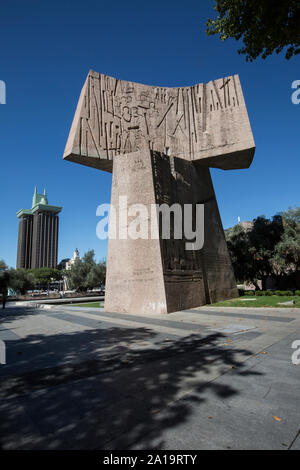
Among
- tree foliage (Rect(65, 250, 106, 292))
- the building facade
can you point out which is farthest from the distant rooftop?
tree foliage (Rect(65, 250, 106, 292))

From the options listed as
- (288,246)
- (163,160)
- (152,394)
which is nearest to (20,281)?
(163,160)

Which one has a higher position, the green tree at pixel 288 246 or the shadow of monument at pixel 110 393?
the green tree at pixel 288 246

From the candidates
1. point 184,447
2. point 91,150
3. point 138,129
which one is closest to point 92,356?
point 184,447

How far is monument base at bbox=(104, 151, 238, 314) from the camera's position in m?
12.6

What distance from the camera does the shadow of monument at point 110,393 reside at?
2.42 m

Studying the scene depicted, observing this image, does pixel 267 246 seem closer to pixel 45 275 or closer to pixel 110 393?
pixel 110 393

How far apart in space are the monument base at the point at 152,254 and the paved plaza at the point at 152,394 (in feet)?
20.7

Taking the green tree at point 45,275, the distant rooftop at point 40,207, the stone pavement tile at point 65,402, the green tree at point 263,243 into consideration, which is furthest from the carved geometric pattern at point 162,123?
the distant rooftop at point 40,207

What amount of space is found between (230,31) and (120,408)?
10.2 metres

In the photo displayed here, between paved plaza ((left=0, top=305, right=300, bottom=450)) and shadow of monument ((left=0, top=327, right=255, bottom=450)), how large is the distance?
1 cm

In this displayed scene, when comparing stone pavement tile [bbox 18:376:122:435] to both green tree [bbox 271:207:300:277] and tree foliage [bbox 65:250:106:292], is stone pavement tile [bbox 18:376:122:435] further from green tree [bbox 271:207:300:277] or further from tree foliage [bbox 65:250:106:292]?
tree foliage [bbox 65:250:106:292]

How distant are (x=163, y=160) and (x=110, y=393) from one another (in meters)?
12.8

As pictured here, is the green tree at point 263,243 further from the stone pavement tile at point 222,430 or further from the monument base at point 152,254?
the stone pavement tile at point 222,430

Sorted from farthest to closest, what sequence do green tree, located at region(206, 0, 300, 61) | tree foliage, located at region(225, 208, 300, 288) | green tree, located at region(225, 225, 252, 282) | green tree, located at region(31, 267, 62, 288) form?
green tree, located at region(31, 267, 62, 288)
green tree, located at region(225, 225, 252, 282)
tree foliage, located at region(225, 208, 300, 288)
green tree, located at region(206, 0, 300, 61)
